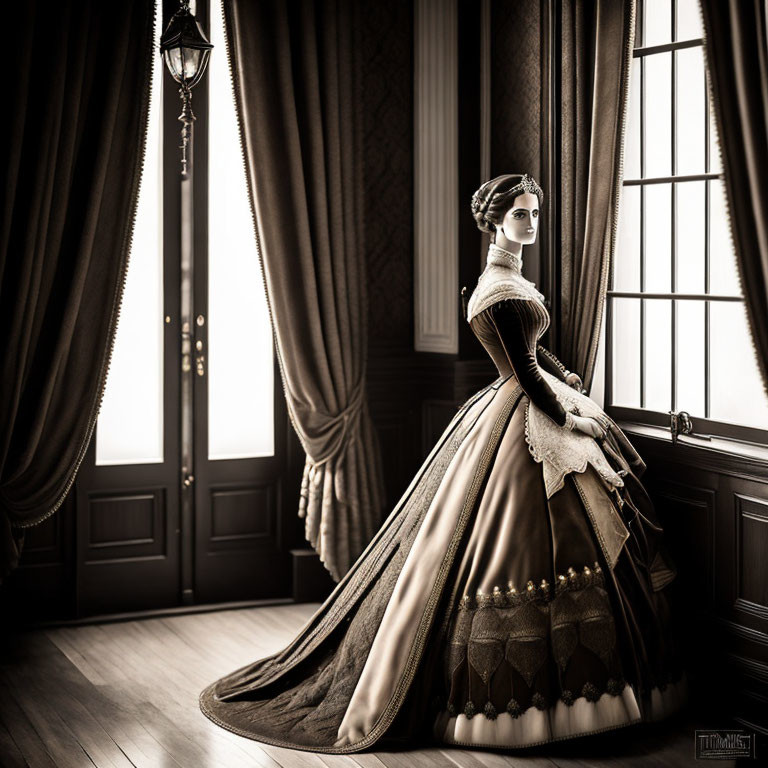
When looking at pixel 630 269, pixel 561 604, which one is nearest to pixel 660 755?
pixel 561 604

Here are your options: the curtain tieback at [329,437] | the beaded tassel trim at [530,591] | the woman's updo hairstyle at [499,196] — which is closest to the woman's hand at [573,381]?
the woman's updo hairstyle at [499,196]

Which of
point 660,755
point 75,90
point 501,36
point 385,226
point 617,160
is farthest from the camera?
point 385,226

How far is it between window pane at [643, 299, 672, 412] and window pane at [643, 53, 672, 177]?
0.48m

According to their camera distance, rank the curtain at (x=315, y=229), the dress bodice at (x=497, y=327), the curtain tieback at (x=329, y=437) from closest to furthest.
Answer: the dress bodice at (x=497, y=327)
the curtain at (x=315, y=229)
the curtain tieback at (x=329, y=437)

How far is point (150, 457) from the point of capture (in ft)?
15.7

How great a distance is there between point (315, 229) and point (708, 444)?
1910 millimetres

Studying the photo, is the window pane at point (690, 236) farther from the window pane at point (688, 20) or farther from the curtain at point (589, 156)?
the window pane at point (688, 20)

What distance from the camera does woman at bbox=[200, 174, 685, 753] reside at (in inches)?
127

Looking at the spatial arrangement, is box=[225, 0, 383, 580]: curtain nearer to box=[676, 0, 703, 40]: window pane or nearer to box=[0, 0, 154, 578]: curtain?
box=[0, 0, 154, 578]: curtain

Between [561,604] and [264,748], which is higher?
[561,604]

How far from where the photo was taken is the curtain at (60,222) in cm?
420

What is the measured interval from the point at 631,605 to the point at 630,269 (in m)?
1.35

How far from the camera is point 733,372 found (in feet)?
12.3

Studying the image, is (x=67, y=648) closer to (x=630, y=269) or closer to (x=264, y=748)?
(x=264, y=748)
